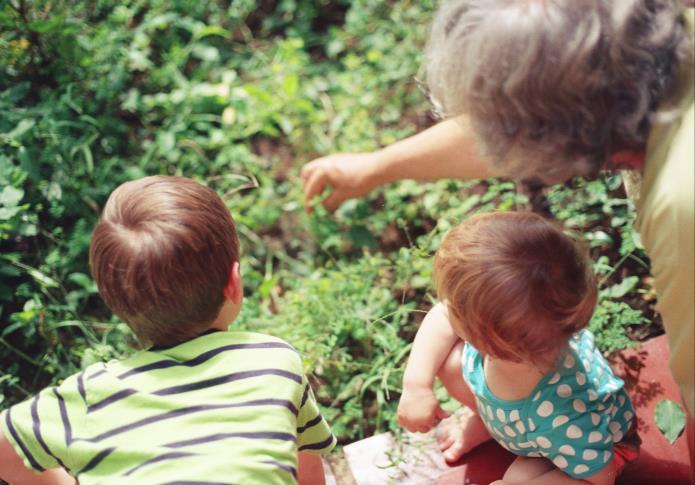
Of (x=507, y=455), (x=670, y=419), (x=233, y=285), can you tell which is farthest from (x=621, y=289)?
(x=233, y=285)

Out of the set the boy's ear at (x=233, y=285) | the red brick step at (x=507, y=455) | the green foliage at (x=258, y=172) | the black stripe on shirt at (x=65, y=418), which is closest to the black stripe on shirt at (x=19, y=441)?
the black stripe on shirt at (x=65, y=418)

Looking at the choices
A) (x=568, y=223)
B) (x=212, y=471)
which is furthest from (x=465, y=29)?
(x=568, y=223)

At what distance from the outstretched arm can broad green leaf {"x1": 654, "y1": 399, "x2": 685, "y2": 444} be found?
2.45 ft

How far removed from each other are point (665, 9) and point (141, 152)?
1.98 metres

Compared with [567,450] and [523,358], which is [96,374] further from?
[567,450]

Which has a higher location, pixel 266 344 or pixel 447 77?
Answer: pixel 447 77

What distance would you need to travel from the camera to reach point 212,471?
3.81 feet

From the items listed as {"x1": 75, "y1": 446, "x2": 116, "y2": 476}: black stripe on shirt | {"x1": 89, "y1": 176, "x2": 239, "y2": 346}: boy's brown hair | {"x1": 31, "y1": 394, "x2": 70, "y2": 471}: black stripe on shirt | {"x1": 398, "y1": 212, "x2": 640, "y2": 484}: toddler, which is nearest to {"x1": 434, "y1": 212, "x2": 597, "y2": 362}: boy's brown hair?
{"x1": 398, "y1": 212, "x2": 640, "y2": 484}: toddler

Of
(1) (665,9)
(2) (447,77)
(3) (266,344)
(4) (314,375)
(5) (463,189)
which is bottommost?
(4) (314,375)

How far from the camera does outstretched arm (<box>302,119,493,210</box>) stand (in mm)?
2018

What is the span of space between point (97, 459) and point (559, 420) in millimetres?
891

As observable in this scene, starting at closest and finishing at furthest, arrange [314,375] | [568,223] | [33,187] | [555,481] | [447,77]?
[447,77] → [555,481] → [314,375] → [568,223] → [33,187]

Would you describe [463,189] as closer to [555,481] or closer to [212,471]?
[555,481]

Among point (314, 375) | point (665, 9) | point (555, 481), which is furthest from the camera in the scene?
point (314, 375)
